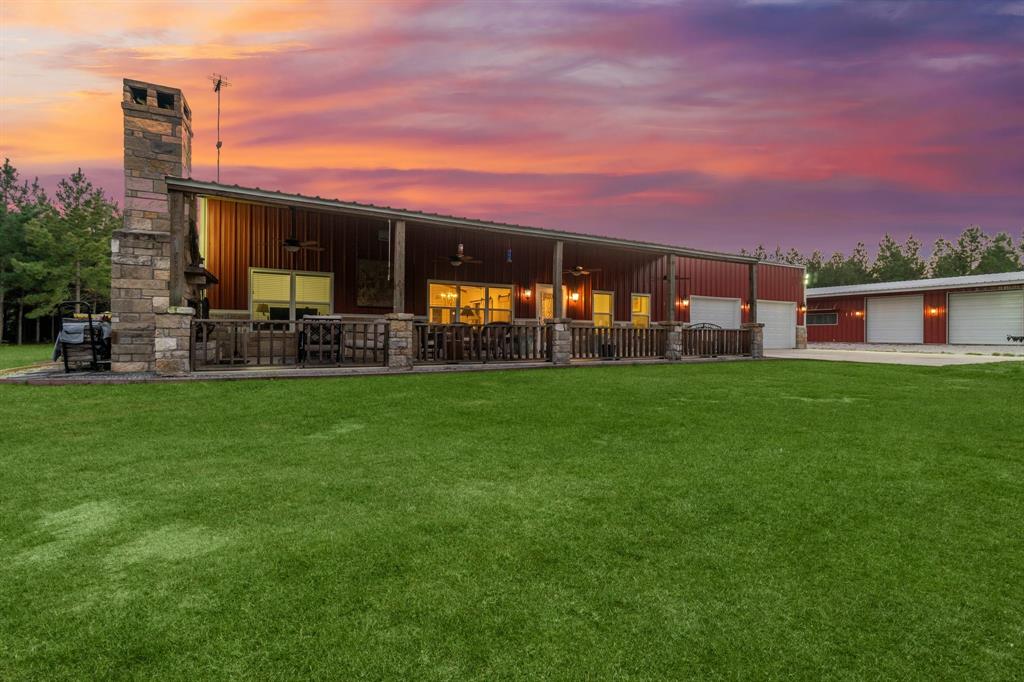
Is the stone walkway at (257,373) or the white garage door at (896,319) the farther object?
the white garage door at (896,319)

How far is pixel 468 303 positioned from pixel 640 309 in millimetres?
7226

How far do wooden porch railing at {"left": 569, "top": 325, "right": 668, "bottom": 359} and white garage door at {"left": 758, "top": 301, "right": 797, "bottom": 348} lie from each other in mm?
12755

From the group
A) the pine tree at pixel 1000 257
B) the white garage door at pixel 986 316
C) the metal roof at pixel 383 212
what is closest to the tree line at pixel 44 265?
the metal roof at pixel 383 212

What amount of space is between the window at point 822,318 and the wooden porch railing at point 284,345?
32.1 m

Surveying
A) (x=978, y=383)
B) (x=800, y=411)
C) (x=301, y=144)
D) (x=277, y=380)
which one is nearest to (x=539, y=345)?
(x=277, y=380)

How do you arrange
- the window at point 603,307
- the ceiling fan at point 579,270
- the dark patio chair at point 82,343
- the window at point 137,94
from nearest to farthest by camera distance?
the dark patio chair at point 82,343
the window at point 137,94
the ceiling fan at point 579,270
the window at point 603,307

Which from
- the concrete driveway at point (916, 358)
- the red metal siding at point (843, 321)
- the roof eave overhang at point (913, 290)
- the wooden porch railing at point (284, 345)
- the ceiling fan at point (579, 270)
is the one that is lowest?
the concrete driveway at point (916, 358)

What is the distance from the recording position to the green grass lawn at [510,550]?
1.66 meters

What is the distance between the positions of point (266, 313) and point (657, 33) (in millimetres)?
12758

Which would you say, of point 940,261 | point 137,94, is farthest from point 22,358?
point 940,261

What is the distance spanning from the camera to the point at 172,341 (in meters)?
8.81

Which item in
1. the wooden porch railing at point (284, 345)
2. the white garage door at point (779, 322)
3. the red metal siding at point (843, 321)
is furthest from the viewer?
the red metal siding at point (843, 321)

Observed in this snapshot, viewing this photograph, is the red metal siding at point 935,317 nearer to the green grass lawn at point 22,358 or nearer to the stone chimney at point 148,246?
the stone chimney at point 148,246

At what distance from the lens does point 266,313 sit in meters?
13.2
